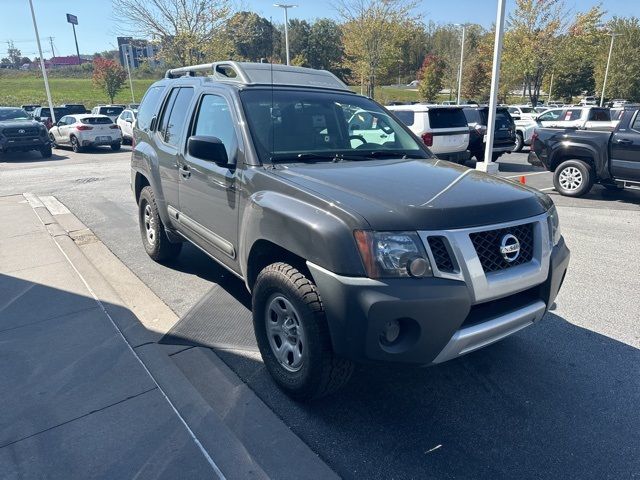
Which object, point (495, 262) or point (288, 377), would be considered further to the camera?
point (288, 377)

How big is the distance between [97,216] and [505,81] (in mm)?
36975

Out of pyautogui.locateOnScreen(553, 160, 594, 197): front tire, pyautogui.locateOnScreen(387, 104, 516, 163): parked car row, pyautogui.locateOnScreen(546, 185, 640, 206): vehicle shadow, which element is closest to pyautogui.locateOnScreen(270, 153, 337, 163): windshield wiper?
pyautogui.locateOnScreen(546, 185, 640, 206): vehicle shadow

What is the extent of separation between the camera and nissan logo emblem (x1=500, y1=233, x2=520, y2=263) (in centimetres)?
262

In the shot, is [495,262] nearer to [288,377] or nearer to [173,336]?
[288,377]

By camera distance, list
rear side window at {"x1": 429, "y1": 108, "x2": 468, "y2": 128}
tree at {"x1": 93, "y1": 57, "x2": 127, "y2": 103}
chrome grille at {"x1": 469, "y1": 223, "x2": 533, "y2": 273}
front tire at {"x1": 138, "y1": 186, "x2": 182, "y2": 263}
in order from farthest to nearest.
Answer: tree at {"x1": 93, "y1": 57, "x2": 127, "y2": 103}
rear side window at {"x1": 429, "y1": 108, "x2": 468, "y2": 128}
front tire at {"x1": 138, "y1": 186, "x2": 182, "y2": 263}
chrome grille at {"x1": 469, "y1": 223, "x2": 533, "y2": 273}

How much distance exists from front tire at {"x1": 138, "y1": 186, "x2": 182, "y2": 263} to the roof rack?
1.59 metres

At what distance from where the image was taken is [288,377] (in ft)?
9.68

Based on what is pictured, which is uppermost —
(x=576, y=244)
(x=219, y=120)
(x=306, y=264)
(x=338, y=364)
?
(x=219, y=120)

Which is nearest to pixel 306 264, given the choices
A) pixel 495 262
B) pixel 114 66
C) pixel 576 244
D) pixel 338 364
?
pixel 338 364

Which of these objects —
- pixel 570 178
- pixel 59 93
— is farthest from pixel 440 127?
pixel 59 93

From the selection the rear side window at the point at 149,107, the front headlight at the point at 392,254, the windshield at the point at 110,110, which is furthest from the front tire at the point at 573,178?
the windshield at the point at 110,110

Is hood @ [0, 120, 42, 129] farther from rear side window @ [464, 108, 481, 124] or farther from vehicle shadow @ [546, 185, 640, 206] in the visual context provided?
vehicle shadow @ [546, 185, 640, 206]

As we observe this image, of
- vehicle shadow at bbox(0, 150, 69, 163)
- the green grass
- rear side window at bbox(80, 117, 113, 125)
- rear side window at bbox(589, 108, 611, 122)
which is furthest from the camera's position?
the green grass

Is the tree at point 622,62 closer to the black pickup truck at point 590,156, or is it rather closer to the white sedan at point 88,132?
the black pickup truck at point 590,156
